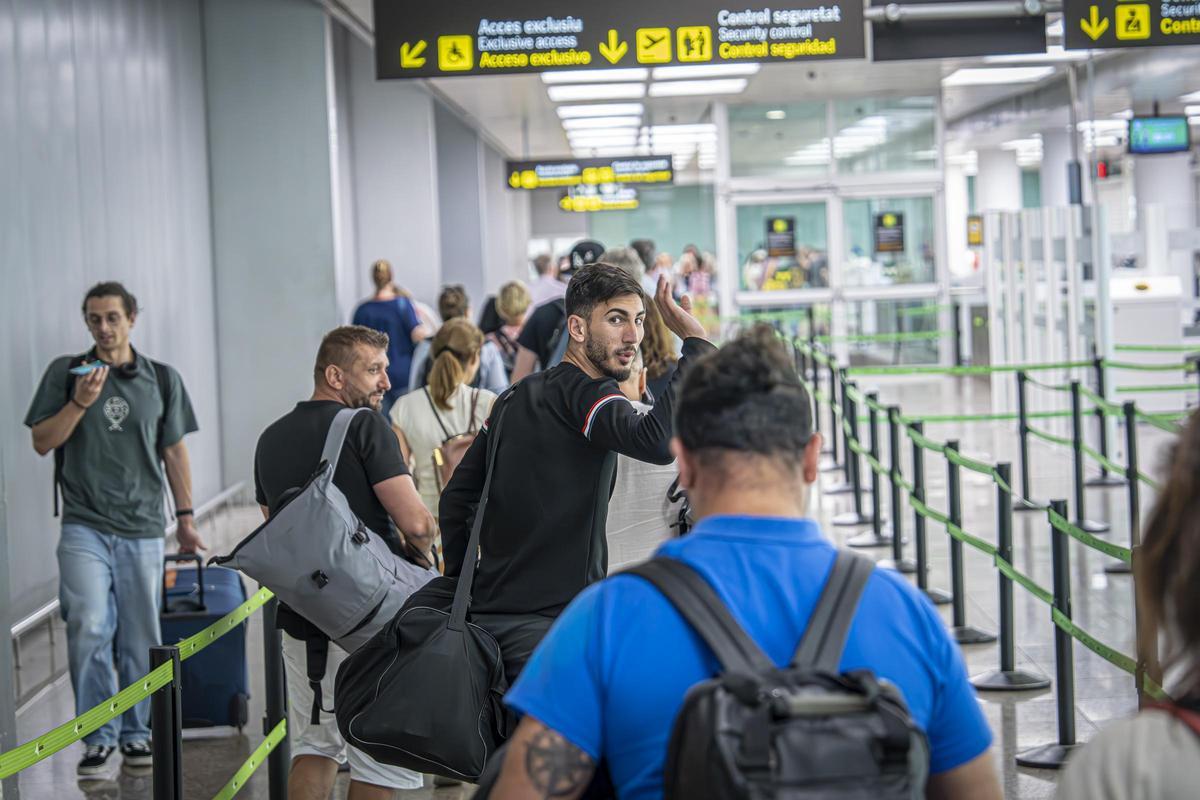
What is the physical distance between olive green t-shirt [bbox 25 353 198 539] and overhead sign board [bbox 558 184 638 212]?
18.5m

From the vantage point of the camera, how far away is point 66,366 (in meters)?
5.55

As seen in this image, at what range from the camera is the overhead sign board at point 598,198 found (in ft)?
79.8

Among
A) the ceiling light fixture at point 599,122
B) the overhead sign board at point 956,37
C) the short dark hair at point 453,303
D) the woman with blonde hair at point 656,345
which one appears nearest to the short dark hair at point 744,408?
the woman with blonde hair at point 656,345

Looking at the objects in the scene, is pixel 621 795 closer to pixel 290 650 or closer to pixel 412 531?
pixel 412 531

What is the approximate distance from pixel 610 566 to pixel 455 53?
4.81m

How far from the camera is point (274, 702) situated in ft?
16.2

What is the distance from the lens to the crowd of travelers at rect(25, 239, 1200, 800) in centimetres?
170

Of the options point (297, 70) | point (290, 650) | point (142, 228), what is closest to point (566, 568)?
point (290, 650)

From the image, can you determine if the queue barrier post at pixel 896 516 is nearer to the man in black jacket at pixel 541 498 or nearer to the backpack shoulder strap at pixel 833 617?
the man in black jacket at pixel 541 498

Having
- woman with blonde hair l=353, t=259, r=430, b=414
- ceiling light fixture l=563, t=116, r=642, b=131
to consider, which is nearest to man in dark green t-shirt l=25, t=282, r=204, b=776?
woman with blonde hair l=353, t=259, r=430, b=414

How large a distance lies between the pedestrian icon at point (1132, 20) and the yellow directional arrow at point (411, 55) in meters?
4.24

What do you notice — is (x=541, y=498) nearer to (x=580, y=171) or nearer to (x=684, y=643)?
(x=684, y=643)

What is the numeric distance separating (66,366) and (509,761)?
4.20 metres

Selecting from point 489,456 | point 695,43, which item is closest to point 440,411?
point 489,456
